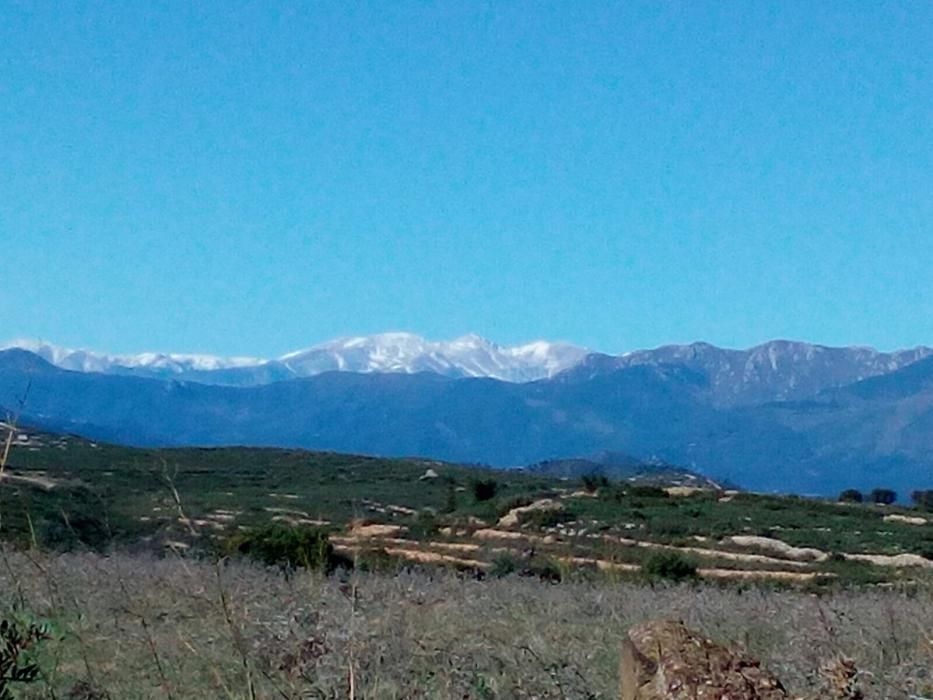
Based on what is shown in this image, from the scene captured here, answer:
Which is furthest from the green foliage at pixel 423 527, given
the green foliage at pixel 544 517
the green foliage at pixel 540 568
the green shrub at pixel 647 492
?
the green foliage at pixel 540 568

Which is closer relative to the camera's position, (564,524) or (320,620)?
(320,620)

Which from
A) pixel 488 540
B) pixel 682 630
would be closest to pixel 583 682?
pixel 682 630

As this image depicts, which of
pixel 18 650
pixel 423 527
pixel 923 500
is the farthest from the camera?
pixel 923 500

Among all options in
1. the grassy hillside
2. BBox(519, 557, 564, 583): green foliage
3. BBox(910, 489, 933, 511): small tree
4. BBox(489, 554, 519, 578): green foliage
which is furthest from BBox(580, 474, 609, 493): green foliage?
BBox(489, 554, 519, 578): green foliage

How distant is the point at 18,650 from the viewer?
3.16 meters

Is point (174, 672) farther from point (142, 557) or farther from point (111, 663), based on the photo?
point (142, 557)

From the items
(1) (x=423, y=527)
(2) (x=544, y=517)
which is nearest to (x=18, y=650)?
(1) (x=423, y=527)

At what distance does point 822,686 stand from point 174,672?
9.14 feet

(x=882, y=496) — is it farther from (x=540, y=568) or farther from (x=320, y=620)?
(x=320, y=620)

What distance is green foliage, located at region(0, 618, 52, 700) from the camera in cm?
315

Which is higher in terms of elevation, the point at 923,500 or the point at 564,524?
the point at 923,500

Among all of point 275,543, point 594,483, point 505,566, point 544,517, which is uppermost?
point 594,483

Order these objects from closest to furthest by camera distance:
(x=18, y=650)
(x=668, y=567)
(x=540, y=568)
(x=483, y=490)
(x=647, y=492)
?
(x=18, y=650) → (x=540, y=568) → (x=668, y=567) → (x=483, y=490) → (x=647, y=492)

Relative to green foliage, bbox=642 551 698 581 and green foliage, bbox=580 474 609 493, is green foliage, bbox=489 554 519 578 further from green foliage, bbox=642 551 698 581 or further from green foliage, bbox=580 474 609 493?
green foliage, bbox=580 474 609 493
